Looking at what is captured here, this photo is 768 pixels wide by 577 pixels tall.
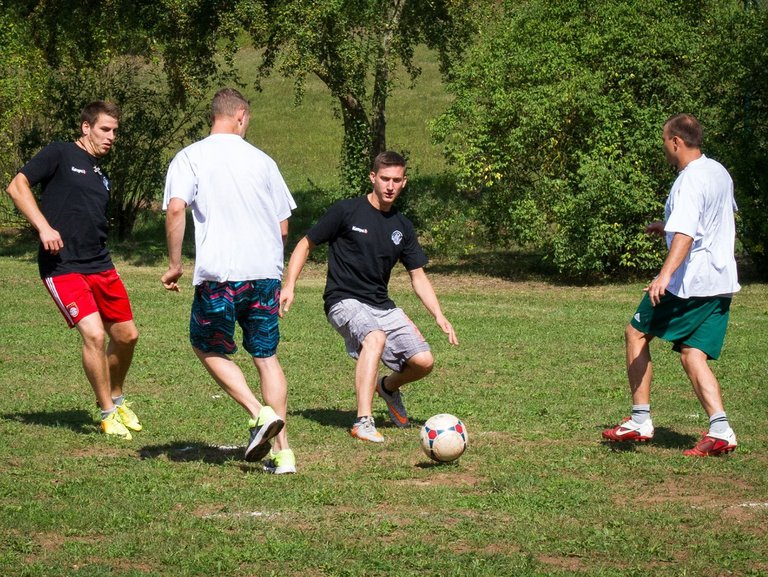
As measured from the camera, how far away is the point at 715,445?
7.15 metres

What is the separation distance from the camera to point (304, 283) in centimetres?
1998

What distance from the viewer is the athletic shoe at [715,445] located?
715 centimetres

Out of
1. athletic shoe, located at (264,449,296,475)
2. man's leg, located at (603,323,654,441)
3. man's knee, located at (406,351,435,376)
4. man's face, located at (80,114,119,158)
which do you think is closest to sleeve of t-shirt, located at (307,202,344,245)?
man's knee, located at (406,351,435,376)

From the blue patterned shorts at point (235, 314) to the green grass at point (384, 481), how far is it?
29.1 inches

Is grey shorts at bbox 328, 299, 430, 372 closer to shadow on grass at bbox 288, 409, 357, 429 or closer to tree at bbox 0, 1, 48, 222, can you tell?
shadow on grass at bbox 288, 409, 357, 429

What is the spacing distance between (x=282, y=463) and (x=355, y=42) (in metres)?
15.8

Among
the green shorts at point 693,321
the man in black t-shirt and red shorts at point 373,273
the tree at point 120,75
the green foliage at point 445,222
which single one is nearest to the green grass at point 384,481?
the man in black t-shirt and red shorts at point 373,273

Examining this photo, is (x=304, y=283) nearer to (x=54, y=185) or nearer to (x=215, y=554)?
(x=54, y=185)

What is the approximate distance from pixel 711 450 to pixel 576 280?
12.9 metres

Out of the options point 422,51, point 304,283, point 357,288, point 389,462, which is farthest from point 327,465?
point 422,51

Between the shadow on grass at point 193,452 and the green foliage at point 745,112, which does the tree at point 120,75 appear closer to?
the green foliage at point 745,112

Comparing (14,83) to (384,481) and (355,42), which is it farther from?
(384,481)

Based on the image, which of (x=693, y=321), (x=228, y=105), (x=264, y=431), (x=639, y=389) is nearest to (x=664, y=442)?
(x=639, y=389)

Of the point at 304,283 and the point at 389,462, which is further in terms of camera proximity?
the point at 304,283
